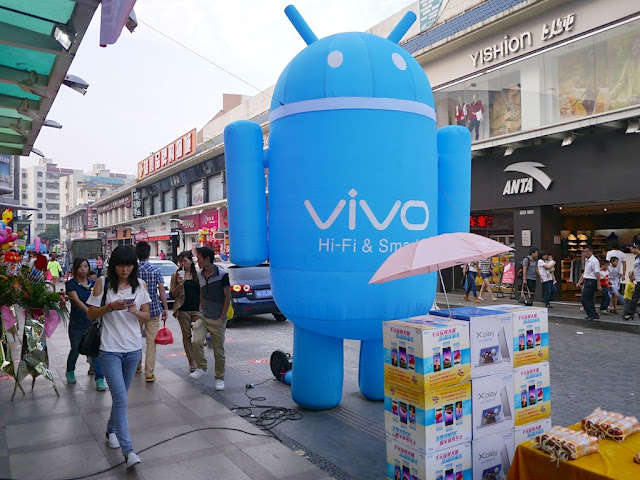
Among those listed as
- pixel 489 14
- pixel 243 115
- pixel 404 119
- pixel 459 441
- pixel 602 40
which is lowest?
pixel 459 441

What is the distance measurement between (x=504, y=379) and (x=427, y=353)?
2.85 feet

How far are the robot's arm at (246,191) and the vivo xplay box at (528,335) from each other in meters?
2.58

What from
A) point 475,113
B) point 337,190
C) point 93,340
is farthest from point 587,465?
point 475,113

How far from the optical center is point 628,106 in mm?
12797

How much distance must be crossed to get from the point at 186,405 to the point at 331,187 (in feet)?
10.3

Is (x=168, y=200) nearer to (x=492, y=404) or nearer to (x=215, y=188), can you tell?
(x=215, y=188)

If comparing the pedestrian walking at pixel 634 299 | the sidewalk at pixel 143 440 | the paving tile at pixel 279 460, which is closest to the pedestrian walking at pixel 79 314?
the sidewalk at pixel 143 440

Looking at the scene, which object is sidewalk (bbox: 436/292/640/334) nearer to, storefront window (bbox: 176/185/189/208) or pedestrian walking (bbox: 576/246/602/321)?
pedestrian walking (bbox: 576/246/602/321)

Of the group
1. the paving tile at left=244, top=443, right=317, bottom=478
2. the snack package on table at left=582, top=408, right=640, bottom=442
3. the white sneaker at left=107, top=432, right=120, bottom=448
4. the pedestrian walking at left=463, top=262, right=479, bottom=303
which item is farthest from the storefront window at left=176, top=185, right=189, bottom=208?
the snack package on table at left=582, top=408, right=640, bottom=442

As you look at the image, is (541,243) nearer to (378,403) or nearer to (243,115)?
(378,403)

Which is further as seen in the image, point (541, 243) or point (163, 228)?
point (163, 228)

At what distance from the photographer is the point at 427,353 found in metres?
3.57

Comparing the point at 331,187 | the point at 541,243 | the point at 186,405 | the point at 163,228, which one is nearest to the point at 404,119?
the point at 331,187

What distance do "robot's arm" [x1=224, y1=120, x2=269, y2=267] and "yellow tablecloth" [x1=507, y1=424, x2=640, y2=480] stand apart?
328 centimetres
